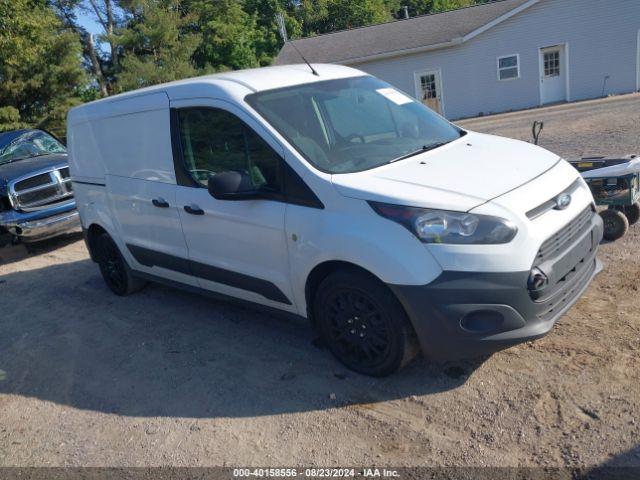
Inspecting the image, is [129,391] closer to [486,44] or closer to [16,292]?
[16,292]

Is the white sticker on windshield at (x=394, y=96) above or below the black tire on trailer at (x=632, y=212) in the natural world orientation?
above

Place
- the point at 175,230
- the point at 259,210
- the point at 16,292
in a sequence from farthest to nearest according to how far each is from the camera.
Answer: the point at 16,292, the point at 175,230, the point at 259,210

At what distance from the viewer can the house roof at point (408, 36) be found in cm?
2350

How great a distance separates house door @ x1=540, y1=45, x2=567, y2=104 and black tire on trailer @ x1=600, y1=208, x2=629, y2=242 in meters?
19.3

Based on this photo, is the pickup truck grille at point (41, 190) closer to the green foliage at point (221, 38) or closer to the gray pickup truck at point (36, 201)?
the gray pickup truck at point (36, 201)

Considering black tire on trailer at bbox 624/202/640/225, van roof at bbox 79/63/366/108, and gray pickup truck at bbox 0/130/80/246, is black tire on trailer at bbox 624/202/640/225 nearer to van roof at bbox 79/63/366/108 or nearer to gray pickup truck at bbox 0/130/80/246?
van roof at bbox 79/63/366/108

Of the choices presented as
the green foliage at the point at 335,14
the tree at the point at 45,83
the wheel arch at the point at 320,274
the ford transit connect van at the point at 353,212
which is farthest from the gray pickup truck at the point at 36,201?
the green foliage at the point at 335,14

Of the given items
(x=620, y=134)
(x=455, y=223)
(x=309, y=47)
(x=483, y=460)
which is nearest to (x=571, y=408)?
(x=483, y=460)

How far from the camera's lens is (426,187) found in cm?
350

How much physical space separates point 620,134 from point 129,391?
11130 mm

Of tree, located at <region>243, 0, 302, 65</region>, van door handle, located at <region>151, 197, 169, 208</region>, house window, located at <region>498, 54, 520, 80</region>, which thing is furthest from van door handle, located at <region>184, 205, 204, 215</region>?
tree, located at <region>243, 0, 302, 65</region>

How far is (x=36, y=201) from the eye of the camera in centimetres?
918

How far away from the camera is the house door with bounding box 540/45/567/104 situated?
23.0 metres

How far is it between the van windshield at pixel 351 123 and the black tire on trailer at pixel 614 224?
1.97 meters
